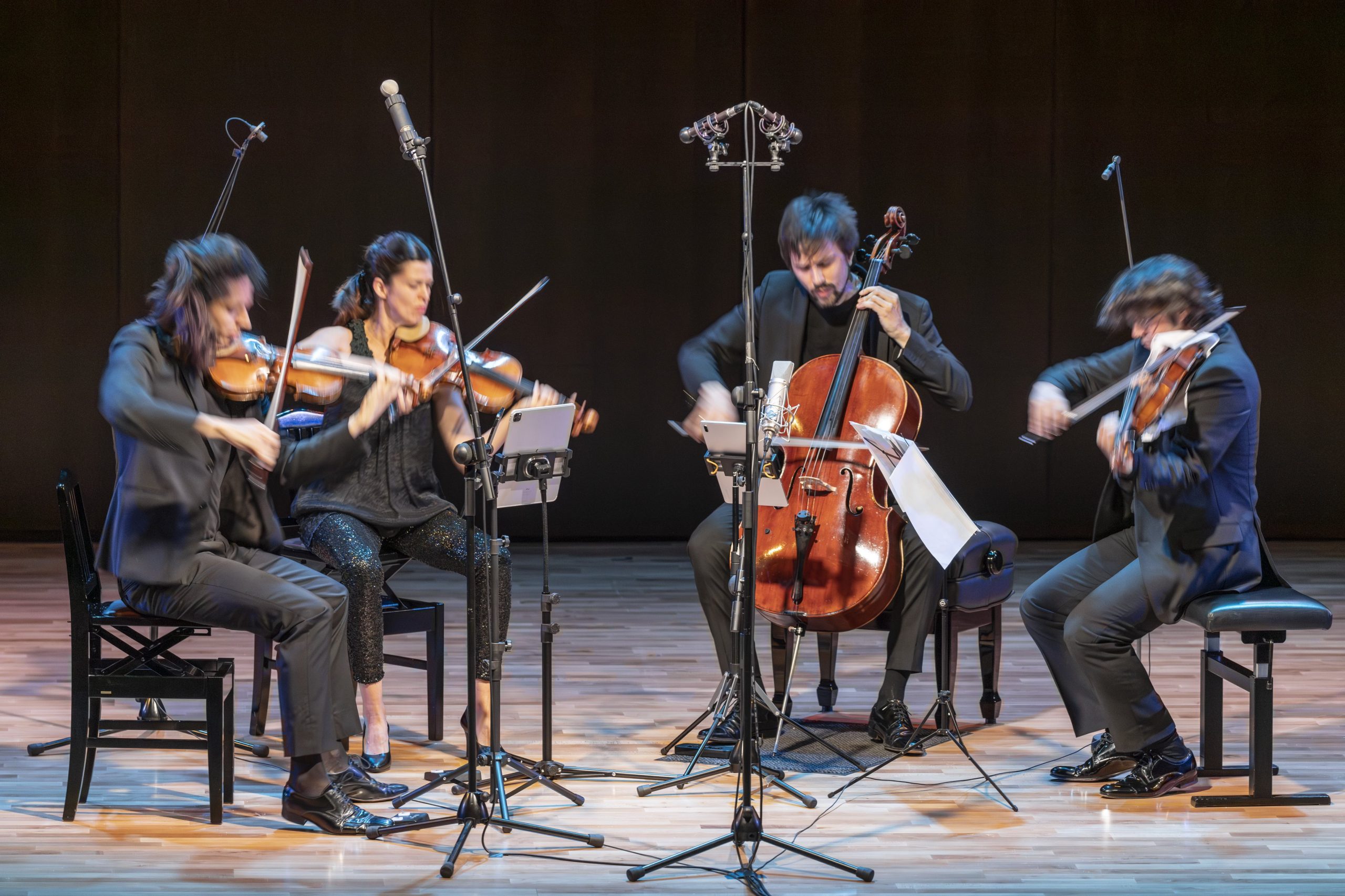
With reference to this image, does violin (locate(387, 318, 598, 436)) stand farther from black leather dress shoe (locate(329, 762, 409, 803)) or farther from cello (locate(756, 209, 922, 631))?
black leather dress shoe (locate(329, 762, 409, 803))

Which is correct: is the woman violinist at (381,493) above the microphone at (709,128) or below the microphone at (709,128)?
below

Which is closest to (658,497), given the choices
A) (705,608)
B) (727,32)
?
(727,32)

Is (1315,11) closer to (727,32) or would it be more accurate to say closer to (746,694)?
(727,32)

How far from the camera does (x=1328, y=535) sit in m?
7.21

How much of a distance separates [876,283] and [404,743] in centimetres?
167

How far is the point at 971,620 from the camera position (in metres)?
3.68

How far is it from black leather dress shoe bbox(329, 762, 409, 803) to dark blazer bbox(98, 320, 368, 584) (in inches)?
21.6

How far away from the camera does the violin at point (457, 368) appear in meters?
3.41

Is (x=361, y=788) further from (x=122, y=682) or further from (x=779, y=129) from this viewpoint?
(x=779, y=129)

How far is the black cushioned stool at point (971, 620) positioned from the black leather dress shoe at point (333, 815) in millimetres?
1163

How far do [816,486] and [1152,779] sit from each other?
3.30 feet

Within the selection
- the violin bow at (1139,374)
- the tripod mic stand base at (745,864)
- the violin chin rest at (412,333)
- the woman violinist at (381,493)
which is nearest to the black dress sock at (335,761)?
the woman violinist at (381,493)

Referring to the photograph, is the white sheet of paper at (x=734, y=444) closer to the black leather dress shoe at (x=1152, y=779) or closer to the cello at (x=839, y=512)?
the cello at (x=839, y=512)

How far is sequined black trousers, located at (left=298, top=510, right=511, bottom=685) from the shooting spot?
11.1ft
